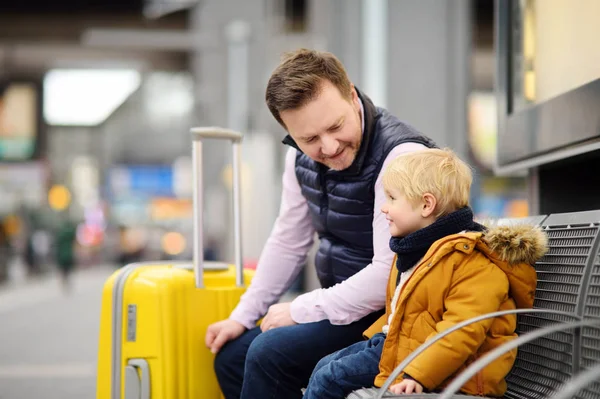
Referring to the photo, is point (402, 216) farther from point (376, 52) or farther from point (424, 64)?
point (376, 52)

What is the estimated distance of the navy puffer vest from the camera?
2809mm

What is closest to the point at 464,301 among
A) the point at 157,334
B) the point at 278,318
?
the point at 278,318

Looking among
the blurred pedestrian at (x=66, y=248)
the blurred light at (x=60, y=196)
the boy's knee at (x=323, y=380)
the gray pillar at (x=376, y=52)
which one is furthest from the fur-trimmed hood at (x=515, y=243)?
the blurred light at (x=60, y=196)

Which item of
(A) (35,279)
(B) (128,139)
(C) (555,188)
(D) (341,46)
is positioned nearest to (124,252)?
(B) (128,139)

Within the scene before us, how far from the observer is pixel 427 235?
94.5 inches

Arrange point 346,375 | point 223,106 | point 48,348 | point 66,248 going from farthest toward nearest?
point 223,106 → point 66,248 → point 48,348 → point 346,375

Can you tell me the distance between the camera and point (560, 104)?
10.3ft

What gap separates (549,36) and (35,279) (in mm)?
26465

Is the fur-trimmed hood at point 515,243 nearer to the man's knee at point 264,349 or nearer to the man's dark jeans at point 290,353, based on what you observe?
the man's dark jeans at point 290,353

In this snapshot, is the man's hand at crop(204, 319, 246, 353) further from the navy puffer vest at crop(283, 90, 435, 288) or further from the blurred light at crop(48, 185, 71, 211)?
the blurred light at crop(48, 185, 71, 211)

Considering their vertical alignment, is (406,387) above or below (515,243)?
below

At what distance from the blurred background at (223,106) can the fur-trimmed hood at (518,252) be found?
0.59 meters

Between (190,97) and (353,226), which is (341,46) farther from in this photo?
(190,97)

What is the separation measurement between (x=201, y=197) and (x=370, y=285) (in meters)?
0.90
